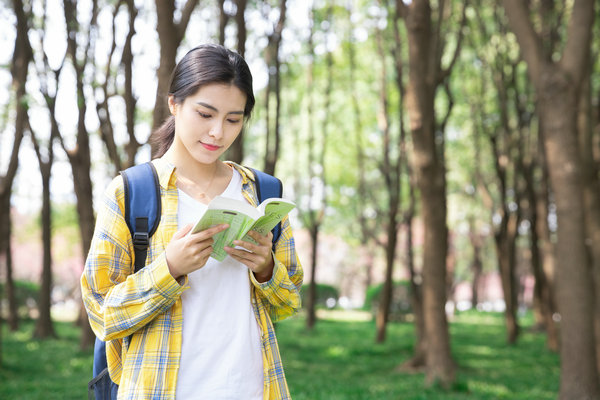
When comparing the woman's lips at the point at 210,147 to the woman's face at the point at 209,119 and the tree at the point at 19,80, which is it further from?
the tree at the point at 19,80

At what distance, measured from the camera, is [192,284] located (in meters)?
2.26

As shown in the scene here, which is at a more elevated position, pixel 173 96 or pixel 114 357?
pixel 173 96

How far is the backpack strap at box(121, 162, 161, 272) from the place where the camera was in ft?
7.27

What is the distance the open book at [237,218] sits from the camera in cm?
206

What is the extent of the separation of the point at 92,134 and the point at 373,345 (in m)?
→ 14.5

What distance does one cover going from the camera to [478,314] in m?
25.8

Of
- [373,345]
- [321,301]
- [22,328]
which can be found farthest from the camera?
[321,301]

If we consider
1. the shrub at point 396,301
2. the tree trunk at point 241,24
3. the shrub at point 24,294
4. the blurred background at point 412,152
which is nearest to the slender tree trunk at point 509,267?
the blurred background at point 412,152

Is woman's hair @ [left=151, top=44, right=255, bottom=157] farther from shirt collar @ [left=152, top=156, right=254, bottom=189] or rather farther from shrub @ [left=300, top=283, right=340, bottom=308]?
shrub @ [left=300, top=283, right=340, bottom=308]

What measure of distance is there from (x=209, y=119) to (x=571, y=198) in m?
5.46

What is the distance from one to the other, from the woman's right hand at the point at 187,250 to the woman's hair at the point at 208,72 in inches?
19.7

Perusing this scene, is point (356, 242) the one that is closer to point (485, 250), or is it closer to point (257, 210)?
point (485, 250)

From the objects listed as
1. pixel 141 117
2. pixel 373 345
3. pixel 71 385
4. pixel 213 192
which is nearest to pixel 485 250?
pixel 141 117

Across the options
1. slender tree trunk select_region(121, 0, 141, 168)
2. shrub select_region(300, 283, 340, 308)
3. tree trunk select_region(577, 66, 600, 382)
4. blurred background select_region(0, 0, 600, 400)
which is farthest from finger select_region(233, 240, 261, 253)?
shrub select_region(300, 283, 340, 308)
